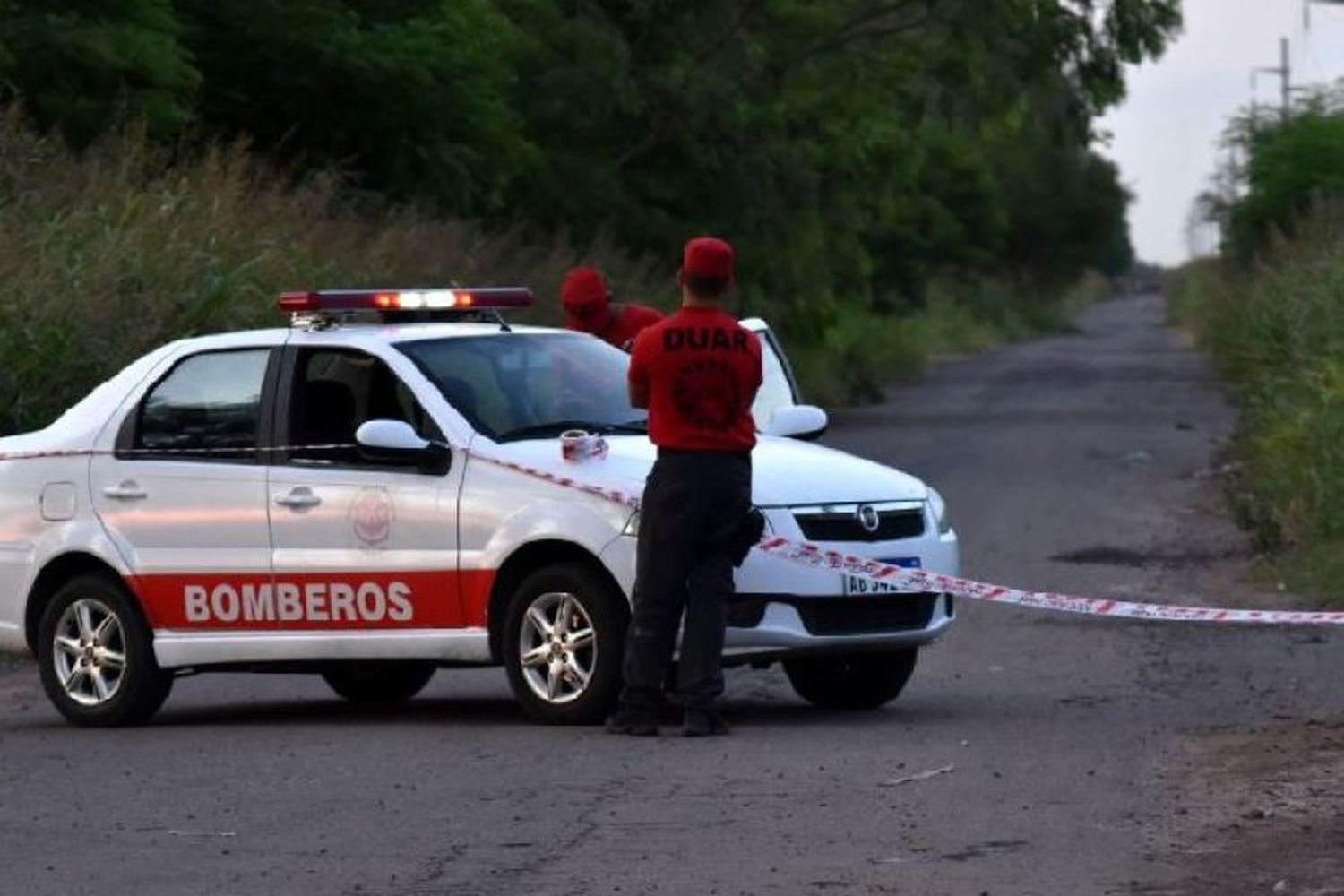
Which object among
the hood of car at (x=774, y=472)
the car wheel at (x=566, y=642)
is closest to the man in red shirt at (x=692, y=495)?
the car wheel at (x=566, y=642)

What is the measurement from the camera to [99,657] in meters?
13.5

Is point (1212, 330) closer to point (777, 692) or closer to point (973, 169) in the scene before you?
point (973, 169)

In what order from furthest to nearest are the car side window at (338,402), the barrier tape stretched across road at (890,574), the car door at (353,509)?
1. the car side window at (338,402)
2. the car door at (353,509)
3. the barrier tape stretched across road at (890,574)

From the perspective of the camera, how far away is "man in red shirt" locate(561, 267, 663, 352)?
52.3 feet

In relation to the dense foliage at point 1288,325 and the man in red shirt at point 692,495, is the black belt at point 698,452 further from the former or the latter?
the dense foliage at point 1288,325

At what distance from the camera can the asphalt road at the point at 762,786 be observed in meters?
9.09

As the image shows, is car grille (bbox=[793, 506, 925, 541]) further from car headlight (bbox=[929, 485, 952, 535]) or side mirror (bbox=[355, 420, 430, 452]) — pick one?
side mirror (bbox=[355, 420, 430, 452])

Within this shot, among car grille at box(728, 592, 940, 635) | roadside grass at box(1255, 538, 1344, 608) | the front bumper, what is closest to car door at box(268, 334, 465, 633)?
the front bumper

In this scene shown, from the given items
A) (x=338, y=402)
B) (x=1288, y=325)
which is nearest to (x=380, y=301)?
(x=338, y=402)

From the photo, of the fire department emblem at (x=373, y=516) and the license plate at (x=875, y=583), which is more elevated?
the fire department emblem at (x=373, y=516)

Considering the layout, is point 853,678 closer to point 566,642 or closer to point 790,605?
point 790,605

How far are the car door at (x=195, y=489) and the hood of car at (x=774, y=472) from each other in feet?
3.95

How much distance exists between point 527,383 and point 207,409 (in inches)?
52.8

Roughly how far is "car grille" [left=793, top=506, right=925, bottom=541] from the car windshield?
1022 mm
